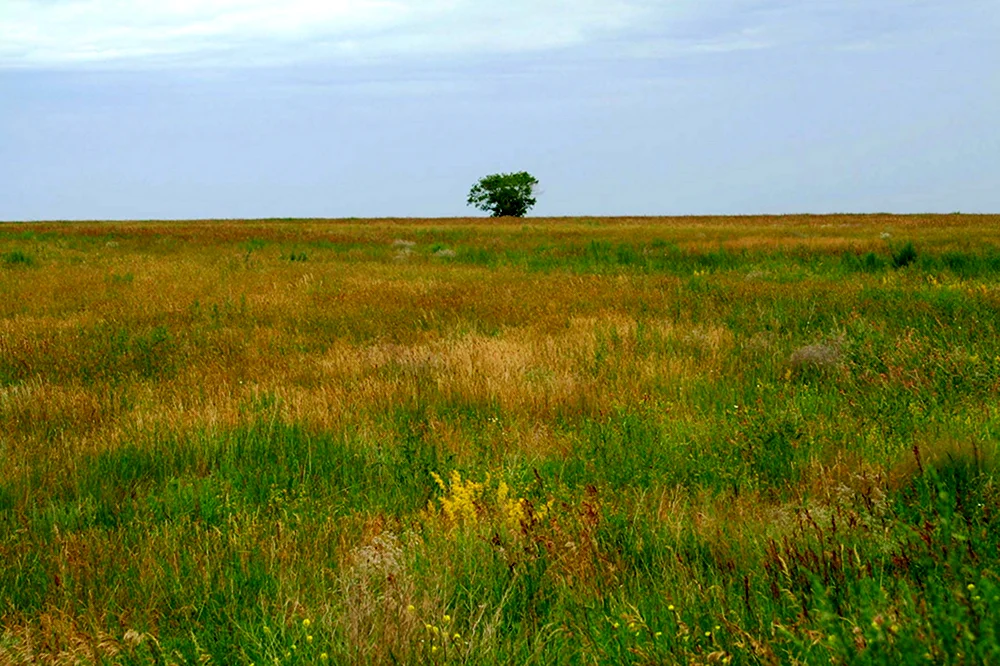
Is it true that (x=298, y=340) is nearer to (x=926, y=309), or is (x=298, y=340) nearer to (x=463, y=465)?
(x=463, y=465)

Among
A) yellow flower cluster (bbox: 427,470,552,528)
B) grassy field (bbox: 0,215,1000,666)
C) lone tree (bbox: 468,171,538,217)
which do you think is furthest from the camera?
lone tree (bbox: 468,171,538,217)

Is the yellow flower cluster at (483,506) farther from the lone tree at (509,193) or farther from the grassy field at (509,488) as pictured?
the lone tree at (509,193)

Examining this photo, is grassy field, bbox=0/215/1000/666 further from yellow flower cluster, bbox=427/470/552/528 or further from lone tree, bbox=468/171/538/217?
lone tree, bbox=468/171/538/217

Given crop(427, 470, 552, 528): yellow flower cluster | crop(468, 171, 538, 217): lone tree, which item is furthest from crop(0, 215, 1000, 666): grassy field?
crop(468, 171, 538, 217): lone tree

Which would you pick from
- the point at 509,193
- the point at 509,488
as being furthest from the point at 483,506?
the point at 509,193

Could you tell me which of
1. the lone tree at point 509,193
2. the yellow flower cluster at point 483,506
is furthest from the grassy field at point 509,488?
the lone tree at point 509,193

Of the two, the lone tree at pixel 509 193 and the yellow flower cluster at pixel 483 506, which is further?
the lone tree at pixel 509 193

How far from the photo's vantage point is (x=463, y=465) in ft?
14.0

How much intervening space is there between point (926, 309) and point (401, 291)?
750cm

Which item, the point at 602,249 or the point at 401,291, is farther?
the point at 602,249

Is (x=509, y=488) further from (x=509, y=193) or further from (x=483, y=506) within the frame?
(x=509, y=193)

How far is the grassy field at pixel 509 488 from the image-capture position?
7.93ft

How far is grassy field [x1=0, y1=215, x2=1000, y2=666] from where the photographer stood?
2.42 m

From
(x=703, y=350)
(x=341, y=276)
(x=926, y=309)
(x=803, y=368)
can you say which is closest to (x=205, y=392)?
(x=703, y=350)
